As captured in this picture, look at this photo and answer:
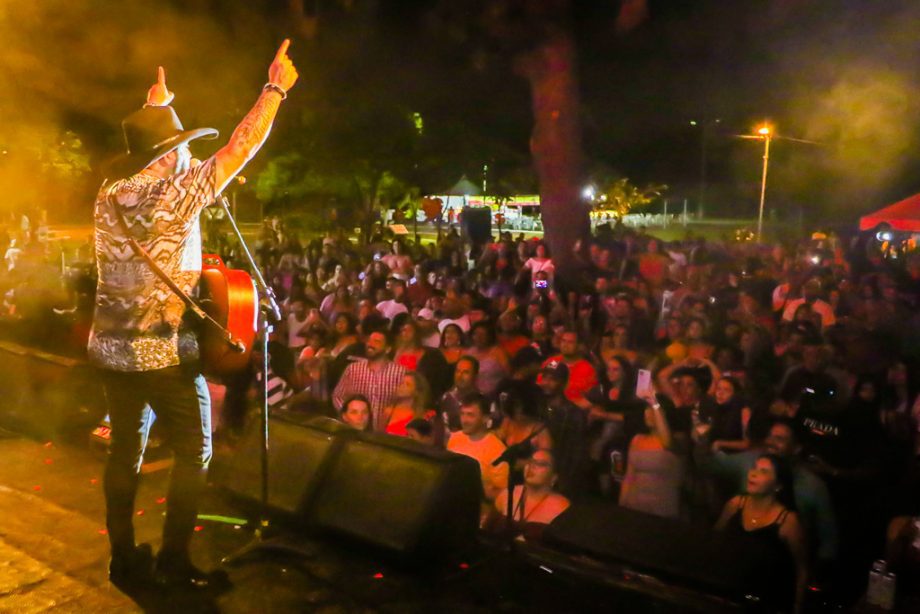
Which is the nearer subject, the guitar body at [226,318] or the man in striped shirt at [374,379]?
the guitar body at [226,318]

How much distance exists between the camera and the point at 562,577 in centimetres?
331

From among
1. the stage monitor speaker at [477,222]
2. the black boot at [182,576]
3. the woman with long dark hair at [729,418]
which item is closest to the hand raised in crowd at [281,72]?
the black boot at [182,576]

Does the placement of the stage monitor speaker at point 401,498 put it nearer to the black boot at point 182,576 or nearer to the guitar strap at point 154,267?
the black boot at point 182,576

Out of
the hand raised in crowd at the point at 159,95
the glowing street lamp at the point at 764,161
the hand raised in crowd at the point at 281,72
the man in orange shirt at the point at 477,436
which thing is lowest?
the man in orange shirt at the point at 477,436

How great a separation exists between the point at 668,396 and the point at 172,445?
304cm

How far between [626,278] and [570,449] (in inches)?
215

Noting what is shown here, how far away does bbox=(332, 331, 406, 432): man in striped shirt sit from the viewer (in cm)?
572

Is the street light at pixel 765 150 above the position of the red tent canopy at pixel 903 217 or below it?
above

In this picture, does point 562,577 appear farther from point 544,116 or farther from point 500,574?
point 544,116

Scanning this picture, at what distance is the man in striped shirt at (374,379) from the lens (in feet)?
18.8

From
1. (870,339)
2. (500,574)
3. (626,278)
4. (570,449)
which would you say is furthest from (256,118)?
(626,278)

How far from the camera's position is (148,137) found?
2818 millimetres

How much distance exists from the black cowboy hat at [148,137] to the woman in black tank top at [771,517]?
2.50m

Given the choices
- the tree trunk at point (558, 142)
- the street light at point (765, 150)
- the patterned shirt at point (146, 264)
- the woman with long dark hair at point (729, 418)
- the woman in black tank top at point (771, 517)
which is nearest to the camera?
the patterned shirt at point (146, 264)
